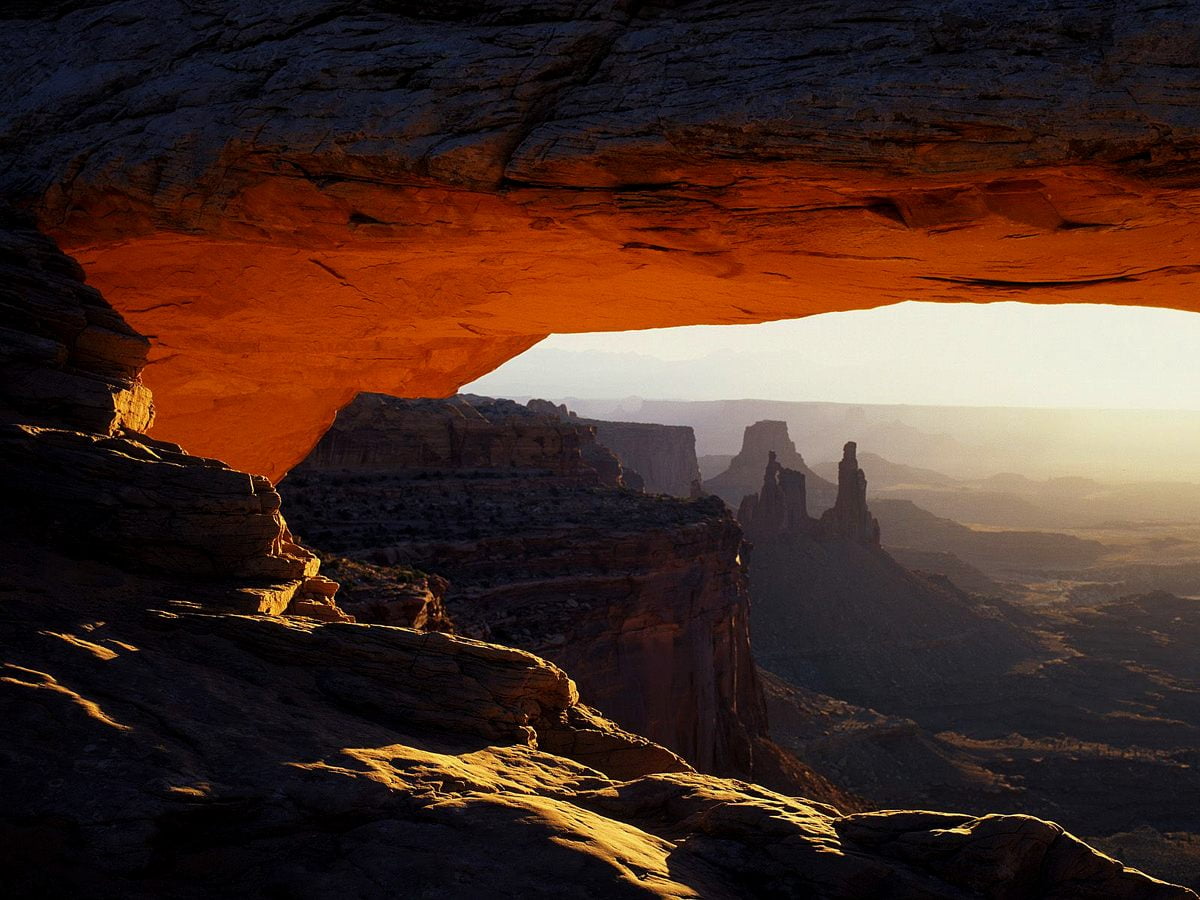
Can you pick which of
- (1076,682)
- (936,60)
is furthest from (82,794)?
(1076,682)

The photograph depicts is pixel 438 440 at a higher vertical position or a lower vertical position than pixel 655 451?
lower

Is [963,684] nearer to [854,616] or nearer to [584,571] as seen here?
[854,616]

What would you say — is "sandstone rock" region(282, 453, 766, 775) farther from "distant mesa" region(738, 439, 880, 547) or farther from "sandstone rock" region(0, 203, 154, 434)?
"distant mesa" region(738, 439, 880, 547)

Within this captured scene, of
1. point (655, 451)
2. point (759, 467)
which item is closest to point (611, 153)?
point (655, 451)

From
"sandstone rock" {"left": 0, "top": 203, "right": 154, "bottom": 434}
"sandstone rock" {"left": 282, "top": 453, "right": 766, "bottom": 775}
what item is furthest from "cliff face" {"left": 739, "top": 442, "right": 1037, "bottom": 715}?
"sandstone rock" {"left": 0, "top": 203, "right": 154, "bottom": 434}

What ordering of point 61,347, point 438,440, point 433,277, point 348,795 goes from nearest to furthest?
1. point 348,795
2. point 61,347
3. point 433,277
4. point 438,440

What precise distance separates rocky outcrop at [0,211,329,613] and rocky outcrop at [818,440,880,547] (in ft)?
256

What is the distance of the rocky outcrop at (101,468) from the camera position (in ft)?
30.4

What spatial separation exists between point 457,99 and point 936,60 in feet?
18.0

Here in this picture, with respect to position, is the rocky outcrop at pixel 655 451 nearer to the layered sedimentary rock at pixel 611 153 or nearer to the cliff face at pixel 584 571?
the cliff face at pixel 584 571

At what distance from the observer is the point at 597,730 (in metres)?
10.3

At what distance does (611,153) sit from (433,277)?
5336 millimetres

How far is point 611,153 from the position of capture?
9.85 meters

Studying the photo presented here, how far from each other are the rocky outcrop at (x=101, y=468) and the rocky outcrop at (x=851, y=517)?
7795cm
